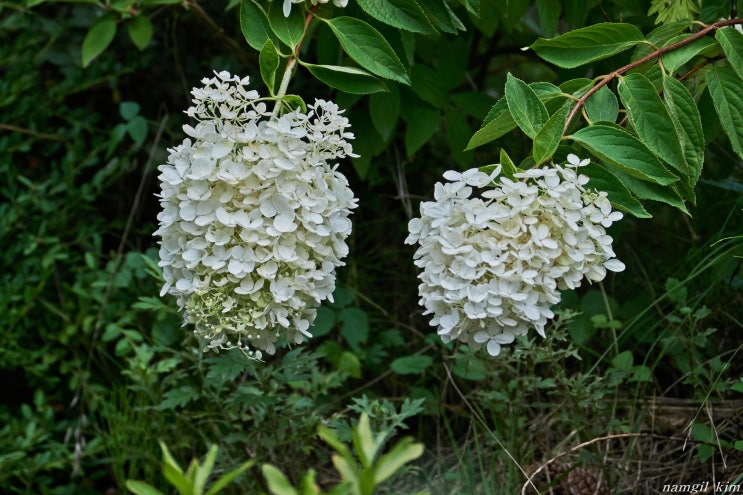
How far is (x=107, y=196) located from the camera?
259 centimetres

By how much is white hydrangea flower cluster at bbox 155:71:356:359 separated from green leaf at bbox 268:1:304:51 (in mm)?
186

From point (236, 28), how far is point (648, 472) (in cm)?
172

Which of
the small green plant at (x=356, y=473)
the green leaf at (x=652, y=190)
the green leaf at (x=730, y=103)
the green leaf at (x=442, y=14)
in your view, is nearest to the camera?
the small green plant at (x=356, y=473)

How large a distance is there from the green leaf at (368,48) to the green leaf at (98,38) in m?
0.88

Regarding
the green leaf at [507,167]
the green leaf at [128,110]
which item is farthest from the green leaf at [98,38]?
the green leaf at [507,167]

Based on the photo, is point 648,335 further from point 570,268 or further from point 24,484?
point 24,484

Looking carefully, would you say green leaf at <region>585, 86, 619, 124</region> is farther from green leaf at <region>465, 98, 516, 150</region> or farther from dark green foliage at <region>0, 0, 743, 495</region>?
green leaf at <region>465, 98, 516, 150</region>

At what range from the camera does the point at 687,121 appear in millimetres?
1153

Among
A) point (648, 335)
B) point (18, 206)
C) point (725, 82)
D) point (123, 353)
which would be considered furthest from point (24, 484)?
point (725, 82)

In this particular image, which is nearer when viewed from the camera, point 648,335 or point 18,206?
A: point 648,335

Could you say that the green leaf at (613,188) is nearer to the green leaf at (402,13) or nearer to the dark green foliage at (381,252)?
the dark green foliage at (381,252)

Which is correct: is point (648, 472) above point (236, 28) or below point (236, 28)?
below

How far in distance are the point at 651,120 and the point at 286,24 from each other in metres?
0.54

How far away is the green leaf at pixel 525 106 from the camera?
1.07 m
